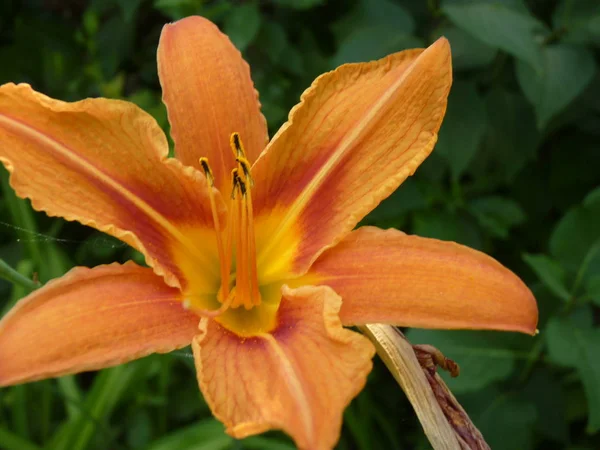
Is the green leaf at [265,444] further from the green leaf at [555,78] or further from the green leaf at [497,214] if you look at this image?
the green leaf at [555,78]

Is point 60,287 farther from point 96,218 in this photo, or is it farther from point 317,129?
point 317,129

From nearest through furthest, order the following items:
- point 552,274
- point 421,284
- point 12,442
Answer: point 421,284, point 552,274, point 12,442

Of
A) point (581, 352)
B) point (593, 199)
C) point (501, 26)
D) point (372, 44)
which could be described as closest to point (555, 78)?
point (501, 26)

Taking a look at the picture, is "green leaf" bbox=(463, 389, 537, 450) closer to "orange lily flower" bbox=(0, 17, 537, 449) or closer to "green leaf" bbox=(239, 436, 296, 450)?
"green leaf" bbox=(239, 436, 296, 450)

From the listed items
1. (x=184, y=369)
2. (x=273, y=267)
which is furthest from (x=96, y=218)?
(x=184, y=369)

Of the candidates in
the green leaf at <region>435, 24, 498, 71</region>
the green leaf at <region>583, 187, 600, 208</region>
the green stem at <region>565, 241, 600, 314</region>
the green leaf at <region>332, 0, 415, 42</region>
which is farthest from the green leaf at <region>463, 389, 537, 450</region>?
the green leaf at <region>332, 0, 415, 42</region>

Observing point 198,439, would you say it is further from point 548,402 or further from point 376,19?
point 376,19
